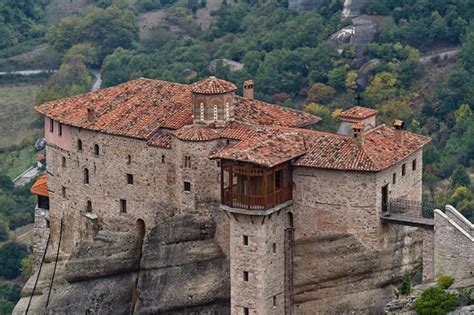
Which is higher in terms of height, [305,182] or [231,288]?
[305,182]

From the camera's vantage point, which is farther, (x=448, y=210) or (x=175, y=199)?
(x=175, y=199)

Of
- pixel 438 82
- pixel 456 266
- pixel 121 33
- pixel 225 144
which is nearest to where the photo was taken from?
pixel 456 266

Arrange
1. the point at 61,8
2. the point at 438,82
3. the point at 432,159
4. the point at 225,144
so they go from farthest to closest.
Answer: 1. the point at 61,8
2. the point at 438,82
3. the point at 432,159
4. the point at 225,144

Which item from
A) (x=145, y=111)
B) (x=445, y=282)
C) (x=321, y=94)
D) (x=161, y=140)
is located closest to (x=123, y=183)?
(x=161, y=140)

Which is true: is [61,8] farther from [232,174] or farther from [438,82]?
[232,174]

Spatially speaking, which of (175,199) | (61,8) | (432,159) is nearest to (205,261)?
(175,199)

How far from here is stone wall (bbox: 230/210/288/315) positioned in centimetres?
6694

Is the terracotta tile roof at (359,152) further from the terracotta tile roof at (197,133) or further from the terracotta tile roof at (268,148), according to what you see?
the terracotta tile roof at (197,133)

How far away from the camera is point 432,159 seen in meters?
106

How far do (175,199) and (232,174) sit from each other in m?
5.43

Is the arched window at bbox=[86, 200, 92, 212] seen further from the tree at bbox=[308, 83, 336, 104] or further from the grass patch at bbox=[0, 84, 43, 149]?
the grass patch at bbox=[0, 84, 43, 149]

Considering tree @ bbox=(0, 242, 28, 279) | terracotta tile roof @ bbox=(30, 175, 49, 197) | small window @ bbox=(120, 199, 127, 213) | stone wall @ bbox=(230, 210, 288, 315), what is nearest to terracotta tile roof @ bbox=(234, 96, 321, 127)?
stone wall @ bbox=(230, 210, 288, 315)

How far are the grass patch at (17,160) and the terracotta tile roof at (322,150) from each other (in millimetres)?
60404

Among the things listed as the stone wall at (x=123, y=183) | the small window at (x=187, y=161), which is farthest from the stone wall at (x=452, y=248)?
the small window at (x=187, y=161)
